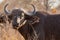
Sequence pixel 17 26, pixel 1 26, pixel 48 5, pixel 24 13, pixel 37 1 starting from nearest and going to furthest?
1. pixel 17 26
2. pixel 24 13
3. pixel 1 26
4. pixel 37 1
5. pixel 48 5

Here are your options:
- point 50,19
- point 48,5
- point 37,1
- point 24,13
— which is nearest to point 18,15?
point 24,13

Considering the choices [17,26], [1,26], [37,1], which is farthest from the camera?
[37,1]

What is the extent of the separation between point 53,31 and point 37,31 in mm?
623

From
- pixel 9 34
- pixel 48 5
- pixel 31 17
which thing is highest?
pixel 31 17

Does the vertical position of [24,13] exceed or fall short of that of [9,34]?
it exceeds it

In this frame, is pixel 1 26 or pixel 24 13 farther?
pixel 1 26

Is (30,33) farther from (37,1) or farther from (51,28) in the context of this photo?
(37,1)

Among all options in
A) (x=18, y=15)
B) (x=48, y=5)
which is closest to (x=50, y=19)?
(x=18, y=15)

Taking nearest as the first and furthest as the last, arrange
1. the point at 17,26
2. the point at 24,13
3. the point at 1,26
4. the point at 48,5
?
1. the point at 17,26
2. the point at 24,13
3. the point at 1,26
4. the point at 48,5

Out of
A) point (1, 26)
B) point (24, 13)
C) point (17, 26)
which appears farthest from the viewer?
point (1, 26)

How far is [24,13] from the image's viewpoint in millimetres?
12273

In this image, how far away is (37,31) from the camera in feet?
39.8

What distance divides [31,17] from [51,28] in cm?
80

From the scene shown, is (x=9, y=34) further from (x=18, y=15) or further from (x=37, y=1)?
(x=37, y=1)
